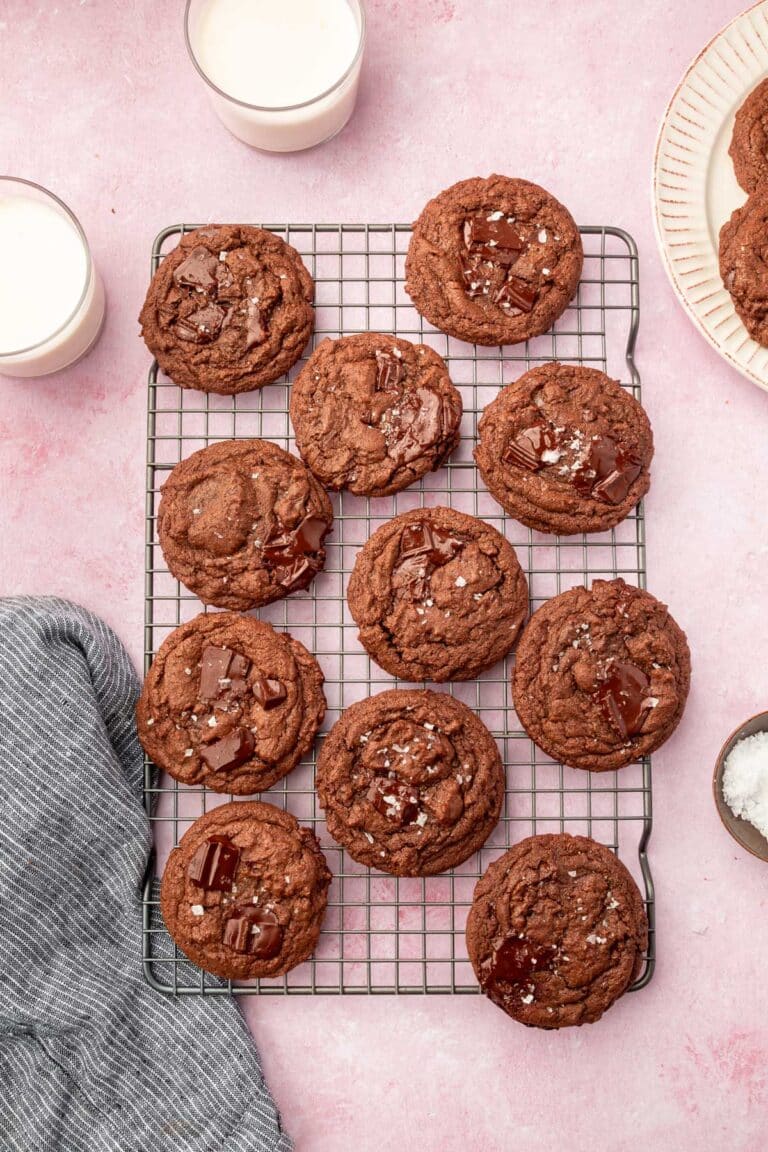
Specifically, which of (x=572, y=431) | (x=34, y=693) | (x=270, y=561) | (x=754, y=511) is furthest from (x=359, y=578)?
(x=754, y=511)

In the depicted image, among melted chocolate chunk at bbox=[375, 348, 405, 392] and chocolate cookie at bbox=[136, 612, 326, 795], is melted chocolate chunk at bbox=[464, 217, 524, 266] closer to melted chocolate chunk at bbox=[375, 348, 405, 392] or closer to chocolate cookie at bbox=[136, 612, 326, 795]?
melted chocolate chunk at bbox=[375, 348, 405, 392]

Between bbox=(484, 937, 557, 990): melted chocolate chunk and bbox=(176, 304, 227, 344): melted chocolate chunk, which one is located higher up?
bbox=(176, 304, 227, 344): melted chocolate chunk

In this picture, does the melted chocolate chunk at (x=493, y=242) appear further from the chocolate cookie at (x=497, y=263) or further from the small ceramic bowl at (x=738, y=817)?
the small ceramic bowl at (x=738, y=817)

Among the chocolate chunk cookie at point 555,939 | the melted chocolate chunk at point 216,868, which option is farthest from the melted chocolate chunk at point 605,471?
the melted chocolate chunk at point 216,868

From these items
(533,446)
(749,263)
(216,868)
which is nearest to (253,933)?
(216,868)

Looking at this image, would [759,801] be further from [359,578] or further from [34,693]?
[34,693]

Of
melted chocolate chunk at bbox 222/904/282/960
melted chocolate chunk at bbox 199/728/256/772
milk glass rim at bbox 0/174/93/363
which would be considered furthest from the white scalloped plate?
melted chocolate chunk at bbox 222/904/282/960
